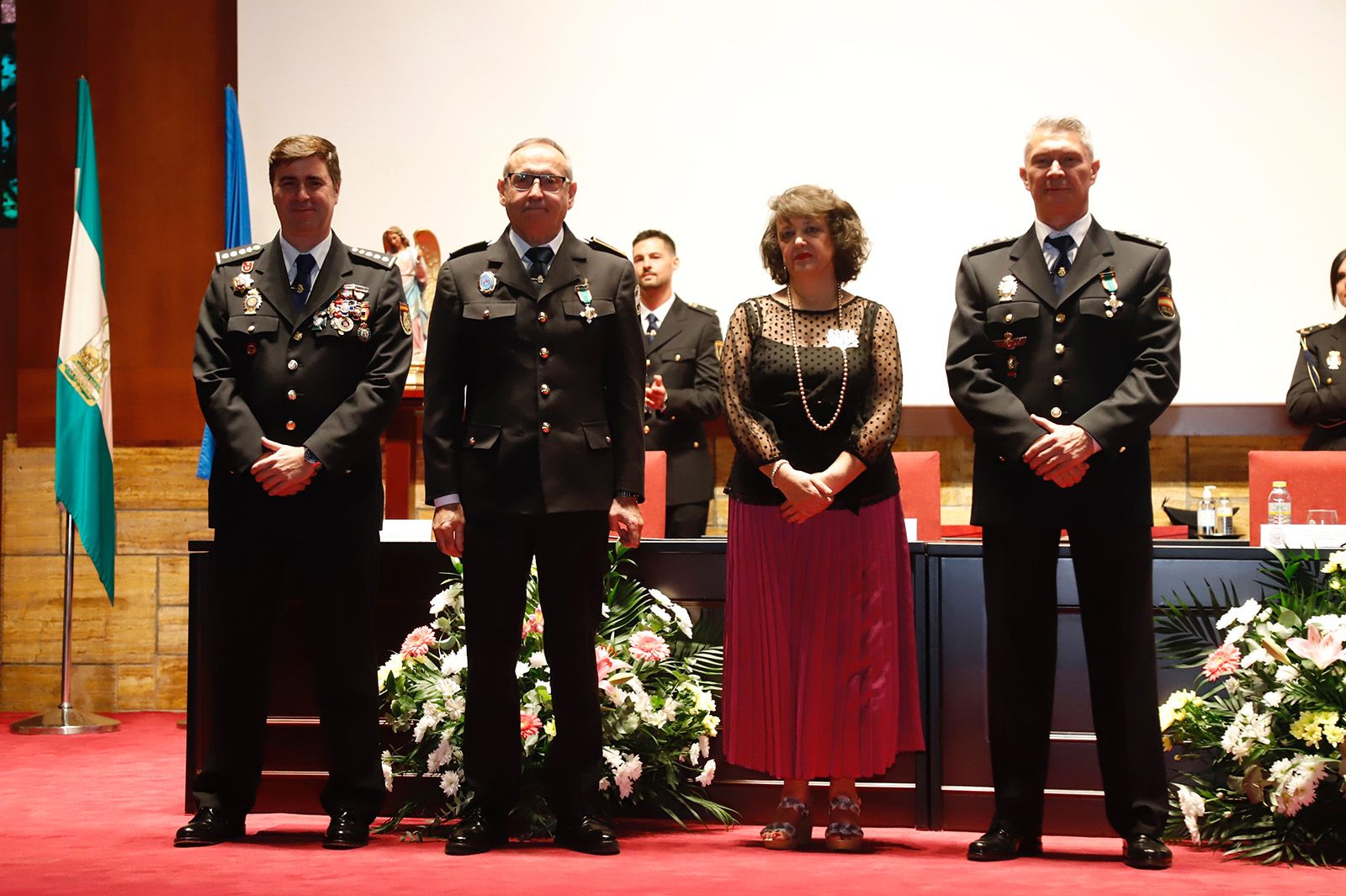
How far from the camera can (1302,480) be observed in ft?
13.4

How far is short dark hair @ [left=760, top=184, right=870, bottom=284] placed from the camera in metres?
3.39

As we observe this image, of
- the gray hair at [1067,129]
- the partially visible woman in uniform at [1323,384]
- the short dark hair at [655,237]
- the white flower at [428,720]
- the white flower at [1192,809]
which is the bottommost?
the white flower at [1192,809]

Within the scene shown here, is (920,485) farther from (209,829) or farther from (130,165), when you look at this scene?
(130,165)

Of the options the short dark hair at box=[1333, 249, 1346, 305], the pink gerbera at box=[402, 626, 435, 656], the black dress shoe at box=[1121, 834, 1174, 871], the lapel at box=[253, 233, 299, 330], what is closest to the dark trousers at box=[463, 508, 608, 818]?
the pink gerbera at box=[402, 626, 435, 656]

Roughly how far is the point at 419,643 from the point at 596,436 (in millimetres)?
876

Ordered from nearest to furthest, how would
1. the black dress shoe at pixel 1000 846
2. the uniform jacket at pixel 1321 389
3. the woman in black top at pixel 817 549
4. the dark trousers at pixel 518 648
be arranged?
the black dress shoe at pixel 1000 846 → the dark trousers at pixel 518 648 → the woman in black top at pixel 817 549 → the uniform jacket at pixel 1321 389

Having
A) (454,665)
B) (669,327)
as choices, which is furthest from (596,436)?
(669,327)

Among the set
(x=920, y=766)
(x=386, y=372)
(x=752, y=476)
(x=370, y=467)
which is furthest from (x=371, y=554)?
(x=920, y=766)

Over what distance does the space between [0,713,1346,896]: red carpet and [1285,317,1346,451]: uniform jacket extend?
7.64ft

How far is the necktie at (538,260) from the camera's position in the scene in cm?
325

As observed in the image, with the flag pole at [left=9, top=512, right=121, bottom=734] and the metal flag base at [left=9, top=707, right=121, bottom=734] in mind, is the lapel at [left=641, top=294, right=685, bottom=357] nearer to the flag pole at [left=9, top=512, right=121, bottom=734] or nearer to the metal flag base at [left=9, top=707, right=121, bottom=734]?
the flag pole at [left=9, top=512, right=121, bottom=734]

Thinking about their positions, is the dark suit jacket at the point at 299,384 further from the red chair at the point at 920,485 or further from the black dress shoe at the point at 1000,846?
the red chair at the point at 920,485

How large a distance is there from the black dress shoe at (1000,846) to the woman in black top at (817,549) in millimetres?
288

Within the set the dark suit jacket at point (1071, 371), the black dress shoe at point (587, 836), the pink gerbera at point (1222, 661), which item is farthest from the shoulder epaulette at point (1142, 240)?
the black dress shoe at point (587, 836)
